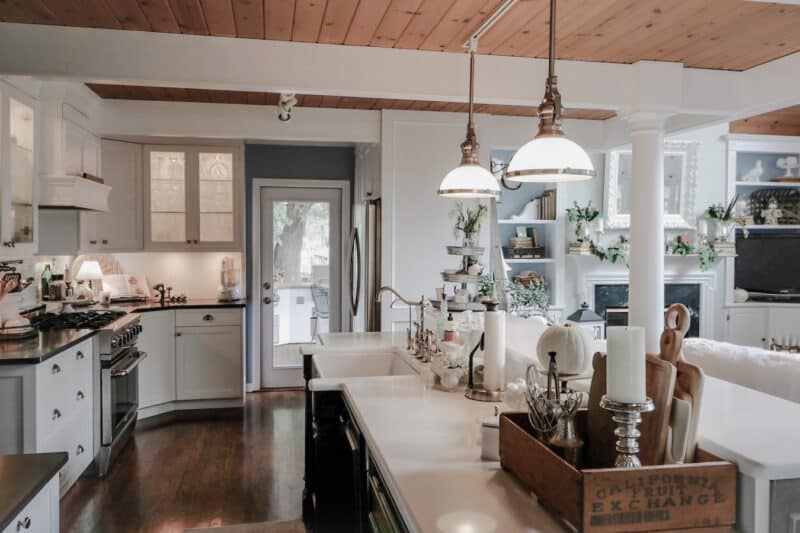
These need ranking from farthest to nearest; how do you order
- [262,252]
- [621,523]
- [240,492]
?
[262,252]
[240,492]
[621,523]

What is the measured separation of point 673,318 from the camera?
1462 millimetres

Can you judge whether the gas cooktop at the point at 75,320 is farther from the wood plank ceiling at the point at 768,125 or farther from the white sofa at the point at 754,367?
the wood plank ceiling at the point at 768,125

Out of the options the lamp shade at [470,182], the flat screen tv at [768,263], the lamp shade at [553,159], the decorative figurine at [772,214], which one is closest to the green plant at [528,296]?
the flat screen tv at [768,263]

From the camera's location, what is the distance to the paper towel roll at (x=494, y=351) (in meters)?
2.33

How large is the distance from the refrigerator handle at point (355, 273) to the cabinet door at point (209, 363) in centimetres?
107

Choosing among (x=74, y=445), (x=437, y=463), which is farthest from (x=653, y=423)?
(x=74, y=445)

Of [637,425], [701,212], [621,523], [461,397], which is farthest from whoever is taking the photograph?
[701,212]

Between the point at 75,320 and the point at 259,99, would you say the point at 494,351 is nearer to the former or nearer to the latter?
the point at 75,320

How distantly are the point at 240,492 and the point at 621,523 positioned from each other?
10.0 feet

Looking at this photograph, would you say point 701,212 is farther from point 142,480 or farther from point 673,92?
point 142,480

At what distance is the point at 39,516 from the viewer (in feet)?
5.16

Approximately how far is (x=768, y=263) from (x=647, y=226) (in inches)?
161

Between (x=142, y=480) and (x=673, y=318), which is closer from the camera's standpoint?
(x=673, y=318)

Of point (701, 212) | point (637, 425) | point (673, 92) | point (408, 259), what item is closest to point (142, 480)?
point (408, 259)
